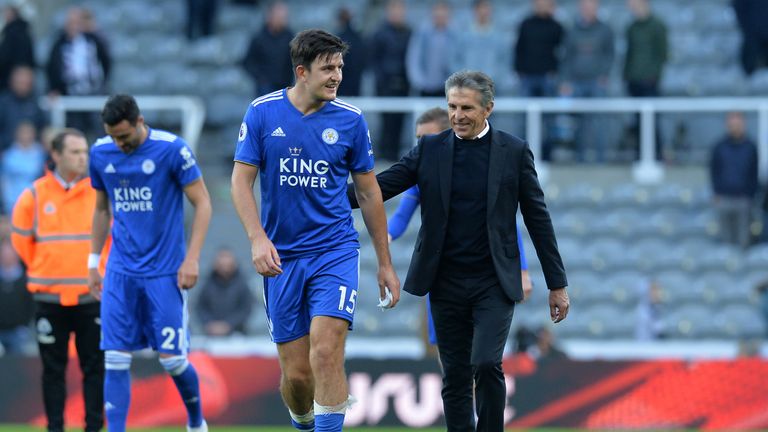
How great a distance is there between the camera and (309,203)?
339 inches

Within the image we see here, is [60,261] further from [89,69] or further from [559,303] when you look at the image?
[89,69]

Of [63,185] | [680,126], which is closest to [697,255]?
[680,126]

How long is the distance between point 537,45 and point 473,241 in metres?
9.22

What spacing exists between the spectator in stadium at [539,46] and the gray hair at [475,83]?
29.9 ft

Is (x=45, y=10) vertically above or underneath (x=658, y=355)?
above

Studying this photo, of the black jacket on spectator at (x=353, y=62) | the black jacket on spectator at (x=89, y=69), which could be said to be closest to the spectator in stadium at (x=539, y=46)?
the black jacket on spectator at (x=353, y=62)

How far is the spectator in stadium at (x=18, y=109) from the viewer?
56.7ft

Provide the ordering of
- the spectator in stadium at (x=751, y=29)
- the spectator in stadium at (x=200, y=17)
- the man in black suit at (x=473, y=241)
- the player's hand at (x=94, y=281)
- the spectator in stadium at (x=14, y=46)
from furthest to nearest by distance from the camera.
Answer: the spectator in stadium at (x=200, y=17) < the spectator in stadium at (x=751, y=29) < the spectator in stadium at (x=14, y=46) < the player's hand at (x=94, y=281) < the man in black suit at (x=473, y=241)

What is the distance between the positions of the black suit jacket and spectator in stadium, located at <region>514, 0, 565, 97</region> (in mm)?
8993

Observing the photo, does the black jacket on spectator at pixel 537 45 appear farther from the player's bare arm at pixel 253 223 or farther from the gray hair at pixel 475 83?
the player's bare arm at pixel 253 223

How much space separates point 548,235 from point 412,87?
9.85m

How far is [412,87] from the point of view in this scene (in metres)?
18.4

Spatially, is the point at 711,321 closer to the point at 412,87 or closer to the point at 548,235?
the point at 412,87

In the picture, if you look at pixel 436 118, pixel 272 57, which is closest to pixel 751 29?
pixel 272 57
